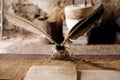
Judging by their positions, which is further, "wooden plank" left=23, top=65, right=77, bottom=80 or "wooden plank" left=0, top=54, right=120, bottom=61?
"wooden plank" left=0, top=54, right=120, bottom=61

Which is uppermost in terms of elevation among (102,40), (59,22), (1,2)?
(1,2)

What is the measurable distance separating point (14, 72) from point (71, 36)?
11.9 inches

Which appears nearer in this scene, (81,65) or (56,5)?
(81,65)

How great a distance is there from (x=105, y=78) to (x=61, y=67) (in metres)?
0.20

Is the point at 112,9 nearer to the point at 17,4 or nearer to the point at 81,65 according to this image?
the point at 17,4

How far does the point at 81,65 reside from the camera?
3.80 feet

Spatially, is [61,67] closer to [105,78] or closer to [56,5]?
[105,78]

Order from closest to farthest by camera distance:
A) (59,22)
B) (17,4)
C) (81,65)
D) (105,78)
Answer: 1. (105,78)
2. (81,65)
3. (59,22)
4. (17,4)

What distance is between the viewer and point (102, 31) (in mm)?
3895

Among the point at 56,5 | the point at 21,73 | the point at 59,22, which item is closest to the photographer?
the point at 21,73

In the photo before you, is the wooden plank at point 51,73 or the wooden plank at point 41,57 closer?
the wooden plank at point 51,73

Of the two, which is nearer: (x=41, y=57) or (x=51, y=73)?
(x=51, y=73)

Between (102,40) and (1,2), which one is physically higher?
(1,2)

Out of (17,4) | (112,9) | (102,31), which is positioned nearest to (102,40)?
(102,31)
